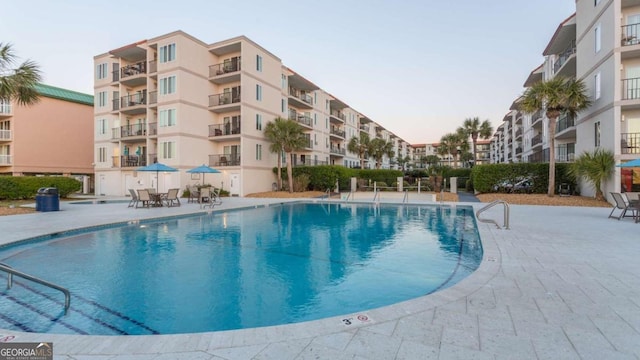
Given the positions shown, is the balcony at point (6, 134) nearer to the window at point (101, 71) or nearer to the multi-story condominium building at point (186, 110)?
the multi-story condominium building at point (186, 110)

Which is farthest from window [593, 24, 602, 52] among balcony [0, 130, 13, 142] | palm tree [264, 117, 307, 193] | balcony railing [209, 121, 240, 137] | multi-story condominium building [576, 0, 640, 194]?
balcony [0, 130, 13, 142]

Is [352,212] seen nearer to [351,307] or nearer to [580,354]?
[351,307]

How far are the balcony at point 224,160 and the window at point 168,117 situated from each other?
4.43m

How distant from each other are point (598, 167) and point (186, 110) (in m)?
28.4

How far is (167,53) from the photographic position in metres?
25.6

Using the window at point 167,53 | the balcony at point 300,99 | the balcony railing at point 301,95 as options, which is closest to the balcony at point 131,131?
the window at point 167,53

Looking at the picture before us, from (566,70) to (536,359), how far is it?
98.5 ft

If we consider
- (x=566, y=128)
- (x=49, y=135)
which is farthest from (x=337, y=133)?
(x=49, y=135)

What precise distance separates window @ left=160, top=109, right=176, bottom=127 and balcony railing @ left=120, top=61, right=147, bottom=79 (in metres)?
A: 6.17

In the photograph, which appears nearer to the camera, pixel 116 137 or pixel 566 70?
pixel 566 70

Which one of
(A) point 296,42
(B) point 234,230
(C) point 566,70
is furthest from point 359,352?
(C) point 566,70

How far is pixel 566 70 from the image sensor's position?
957 inches

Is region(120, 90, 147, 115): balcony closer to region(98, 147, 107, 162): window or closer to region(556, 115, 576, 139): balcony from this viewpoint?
region(98, 147, 107, 162): window

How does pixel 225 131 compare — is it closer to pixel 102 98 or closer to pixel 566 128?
pixel 102 98
